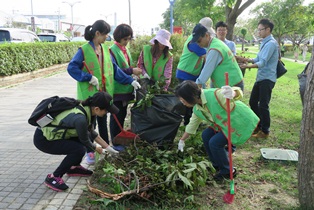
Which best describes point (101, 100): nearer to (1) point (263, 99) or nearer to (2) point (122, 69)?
(2) point (122, 69)

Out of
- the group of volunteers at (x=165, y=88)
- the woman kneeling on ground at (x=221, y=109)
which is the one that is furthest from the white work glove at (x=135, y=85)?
the woman kneeling on ground at (x=221, y=109)

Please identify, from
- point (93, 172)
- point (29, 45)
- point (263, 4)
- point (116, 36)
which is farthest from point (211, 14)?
point (263, 4)

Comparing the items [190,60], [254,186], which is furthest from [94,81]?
[254,186]

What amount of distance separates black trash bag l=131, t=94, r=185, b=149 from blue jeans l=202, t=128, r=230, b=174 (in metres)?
0.53

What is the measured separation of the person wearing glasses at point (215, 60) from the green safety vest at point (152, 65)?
723mm

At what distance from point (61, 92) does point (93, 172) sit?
5784 mm

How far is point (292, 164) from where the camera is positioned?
3840mm

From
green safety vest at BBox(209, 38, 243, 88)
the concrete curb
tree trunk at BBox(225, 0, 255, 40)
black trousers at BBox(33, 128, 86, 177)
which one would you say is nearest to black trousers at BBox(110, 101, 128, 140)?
black trousers at BBox(33, 128, 86, 177)

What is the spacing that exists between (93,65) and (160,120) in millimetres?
1017

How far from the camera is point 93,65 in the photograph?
361cm

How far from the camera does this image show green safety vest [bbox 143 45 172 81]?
4.20 metres

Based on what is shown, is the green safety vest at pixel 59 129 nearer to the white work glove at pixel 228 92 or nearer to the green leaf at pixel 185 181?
the green leaf at pixel 185 181

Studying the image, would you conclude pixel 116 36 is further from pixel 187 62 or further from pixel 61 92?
pixel 61 92

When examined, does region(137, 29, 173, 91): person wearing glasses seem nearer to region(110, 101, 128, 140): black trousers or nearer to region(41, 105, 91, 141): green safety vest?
region(110, 101, 128, 140): black trousers
